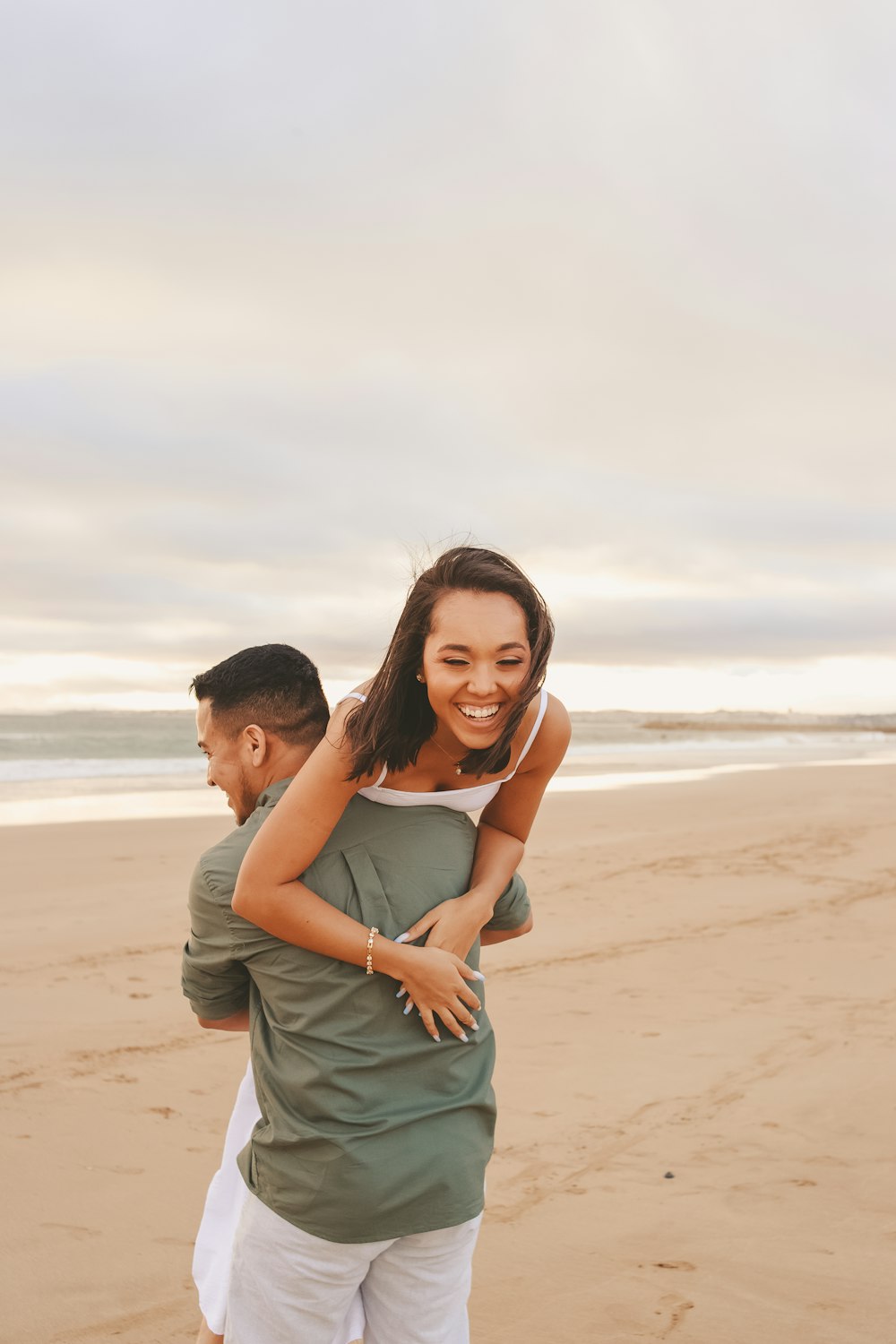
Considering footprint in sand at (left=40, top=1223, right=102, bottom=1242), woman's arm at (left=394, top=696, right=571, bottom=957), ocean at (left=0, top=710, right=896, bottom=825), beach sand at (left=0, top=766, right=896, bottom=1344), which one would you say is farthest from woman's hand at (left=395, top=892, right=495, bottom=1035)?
ocean at (left=0, top=710, right=896, bottom=825)

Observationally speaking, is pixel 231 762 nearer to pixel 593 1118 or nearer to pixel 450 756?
pixel 450 756

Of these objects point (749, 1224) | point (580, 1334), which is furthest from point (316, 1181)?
point (749, 1224)

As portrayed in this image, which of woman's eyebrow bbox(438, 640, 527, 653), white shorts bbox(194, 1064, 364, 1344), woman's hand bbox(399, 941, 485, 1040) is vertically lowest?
white shorts bbox(194, 1064, 364, 1344)

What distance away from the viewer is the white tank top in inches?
69.5

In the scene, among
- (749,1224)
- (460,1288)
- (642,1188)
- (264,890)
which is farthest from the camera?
(642,1188)

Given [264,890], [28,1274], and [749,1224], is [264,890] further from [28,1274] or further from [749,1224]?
[749,1224]

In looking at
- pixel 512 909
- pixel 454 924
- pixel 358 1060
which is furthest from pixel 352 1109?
pixel 512 909

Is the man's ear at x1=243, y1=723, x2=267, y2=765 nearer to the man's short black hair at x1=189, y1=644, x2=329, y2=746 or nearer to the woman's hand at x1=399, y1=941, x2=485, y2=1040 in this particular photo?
the man's short black hair at x1=189, y1=644, x2=329, y2=746

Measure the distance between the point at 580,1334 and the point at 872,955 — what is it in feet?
16.7

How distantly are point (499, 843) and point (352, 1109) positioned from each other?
56cm

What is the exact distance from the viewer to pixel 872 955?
754 cm

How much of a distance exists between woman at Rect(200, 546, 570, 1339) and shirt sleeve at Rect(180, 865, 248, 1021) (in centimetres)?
11

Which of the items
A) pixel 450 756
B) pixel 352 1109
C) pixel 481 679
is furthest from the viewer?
pixel 450 756

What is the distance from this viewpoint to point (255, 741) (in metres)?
2.00
